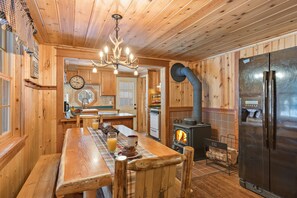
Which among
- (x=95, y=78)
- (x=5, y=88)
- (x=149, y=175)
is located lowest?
(x=149, y=175)

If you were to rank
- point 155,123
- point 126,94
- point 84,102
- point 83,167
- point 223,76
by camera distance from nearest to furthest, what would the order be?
point 83,167 → point 223,76 → point 155,123 → point 84,102 → point 126,94

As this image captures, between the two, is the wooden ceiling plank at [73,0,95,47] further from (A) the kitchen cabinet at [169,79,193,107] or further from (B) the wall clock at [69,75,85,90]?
(B) the wall clock at [69,75,85,90]

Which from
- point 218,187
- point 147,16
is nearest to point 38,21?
point 147,16

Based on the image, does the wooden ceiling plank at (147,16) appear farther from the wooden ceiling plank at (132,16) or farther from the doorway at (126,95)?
the doorway at (126,95)

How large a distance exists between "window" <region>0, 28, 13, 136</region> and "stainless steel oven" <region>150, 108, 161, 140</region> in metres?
3.79

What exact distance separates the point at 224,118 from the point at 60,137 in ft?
11.1

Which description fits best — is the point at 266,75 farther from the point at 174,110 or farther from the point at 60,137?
the point at 60,137

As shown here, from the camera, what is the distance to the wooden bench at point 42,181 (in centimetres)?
157

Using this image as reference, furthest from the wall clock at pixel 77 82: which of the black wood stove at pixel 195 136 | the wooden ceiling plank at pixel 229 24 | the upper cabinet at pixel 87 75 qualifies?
the black wood stove at pixel 195 136

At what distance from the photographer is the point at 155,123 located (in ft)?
17.6

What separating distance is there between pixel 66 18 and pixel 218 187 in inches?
123

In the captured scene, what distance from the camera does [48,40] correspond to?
296 centimetres

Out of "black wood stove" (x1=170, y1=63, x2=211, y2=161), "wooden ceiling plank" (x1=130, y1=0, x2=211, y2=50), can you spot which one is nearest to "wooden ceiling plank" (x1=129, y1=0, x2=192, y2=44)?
"wooden ceiling plank" (x1=130, y1=0, x2=211, y2=50)

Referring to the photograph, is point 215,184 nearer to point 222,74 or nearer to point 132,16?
point 222,74
